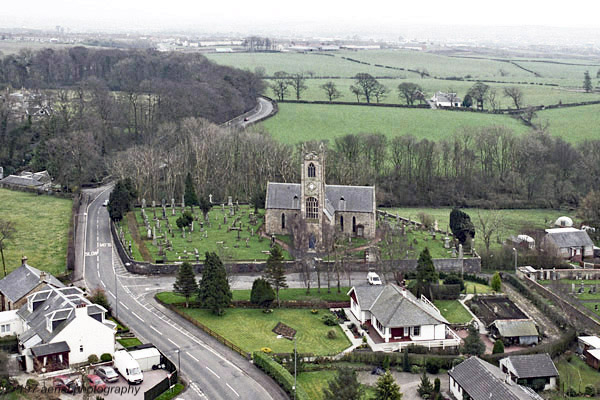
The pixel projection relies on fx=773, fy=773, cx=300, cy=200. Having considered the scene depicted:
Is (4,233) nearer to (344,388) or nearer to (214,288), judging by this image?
(214,288)

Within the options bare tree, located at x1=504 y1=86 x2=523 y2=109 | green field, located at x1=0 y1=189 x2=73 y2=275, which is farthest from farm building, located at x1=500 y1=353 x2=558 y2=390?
Answer: bare tree, located at x1=504 y1=86 x2=523 y2=109

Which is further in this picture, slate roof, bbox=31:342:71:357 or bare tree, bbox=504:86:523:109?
bare tree, bbox=504:86:523:109

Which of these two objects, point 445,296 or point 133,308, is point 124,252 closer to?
point 133,308

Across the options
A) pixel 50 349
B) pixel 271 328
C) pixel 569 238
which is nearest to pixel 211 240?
pixel 271 328

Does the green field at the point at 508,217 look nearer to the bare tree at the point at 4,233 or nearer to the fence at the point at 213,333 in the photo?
the fence at the point at 213,333

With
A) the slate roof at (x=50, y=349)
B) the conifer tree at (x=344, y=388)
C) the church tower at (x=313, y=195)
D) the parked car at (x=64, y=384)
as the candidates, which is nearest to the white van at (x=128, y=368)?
the parked car at (x=64, y=384)

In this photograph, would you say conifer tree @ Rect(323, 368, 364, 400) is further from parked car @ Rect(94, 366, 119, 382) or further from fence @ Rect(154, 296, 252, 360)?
parked car @ Rect(94, 366, 119, 382)
